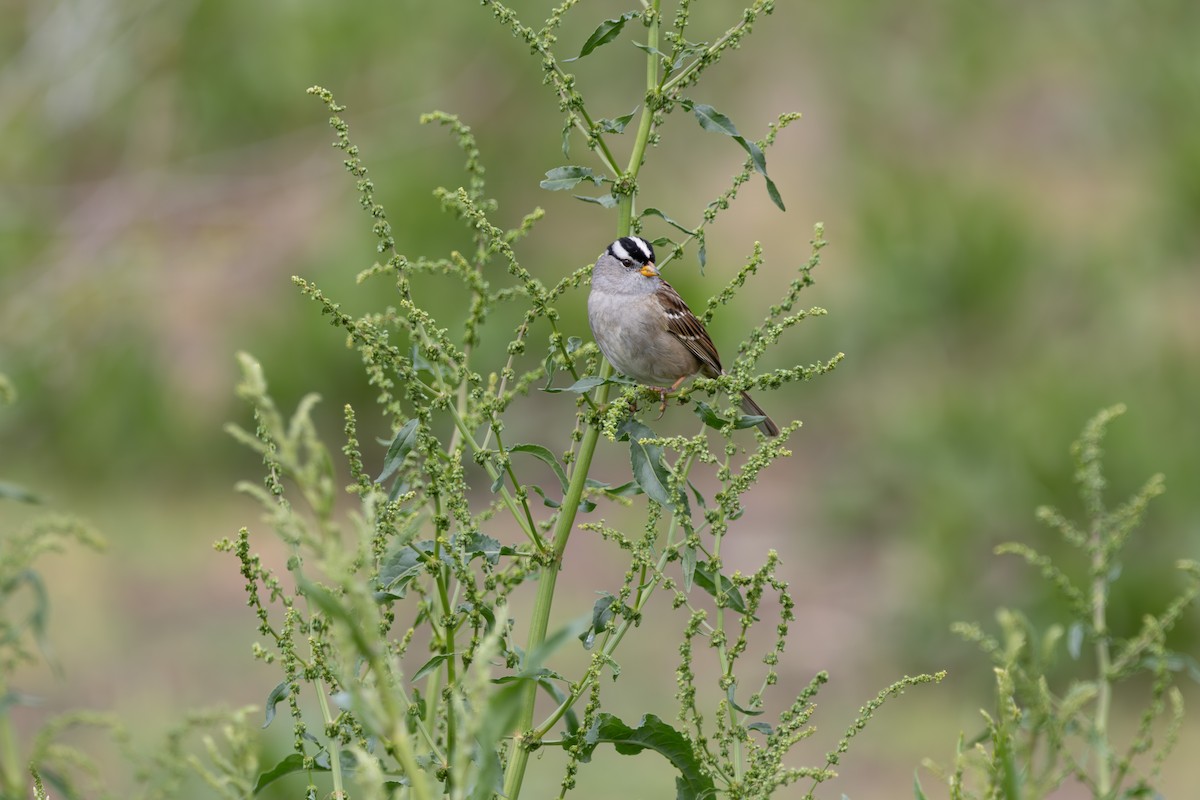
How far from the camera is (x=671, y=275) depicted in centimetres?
692

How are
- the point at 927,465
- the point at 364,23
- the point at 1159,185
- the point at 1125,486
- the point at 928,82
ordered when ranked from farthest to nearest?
1. the point at 928,82
2. the point at 364,23
3. the point at 1159,185
4. the point at 927,465
5. the point at 1125,486

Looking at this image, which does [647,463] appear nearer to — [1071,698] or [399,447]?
[399,447]

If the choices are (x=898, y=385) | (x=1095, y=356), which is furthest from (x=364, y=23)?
(x=1095, y=356)

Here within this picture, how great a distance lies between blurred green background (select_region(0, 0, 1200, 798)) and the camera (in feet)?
20.8

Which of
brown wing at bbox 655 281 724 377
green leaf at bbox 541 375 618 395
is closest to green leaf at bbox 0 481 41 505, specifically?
green leaf at bbox 541 375 618 395

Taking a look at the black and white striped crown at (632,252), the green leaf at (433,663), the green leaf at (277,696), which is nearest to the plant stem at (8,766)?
the green leaf at (277,696)

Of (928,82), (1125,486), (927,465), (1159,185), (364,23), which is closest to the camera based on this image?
(1125,486)

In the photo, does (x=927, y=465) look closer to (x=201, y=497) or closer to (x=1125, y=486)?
(x=1125, y=486)

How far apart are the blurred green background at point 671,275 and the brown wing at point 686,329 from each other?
2.38m

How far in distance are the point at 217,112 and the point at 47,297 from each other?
172 cm

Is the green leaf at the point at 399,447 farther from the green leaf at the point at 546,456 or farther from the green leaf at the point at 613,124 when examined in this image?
the green leaf at the point at 613,124

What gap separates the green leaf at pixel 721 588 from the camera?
5.64 ft

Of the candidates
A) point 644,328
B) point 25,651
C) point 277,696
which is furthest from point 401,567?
point 644,328

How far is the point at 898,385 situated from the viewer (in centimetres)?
773
